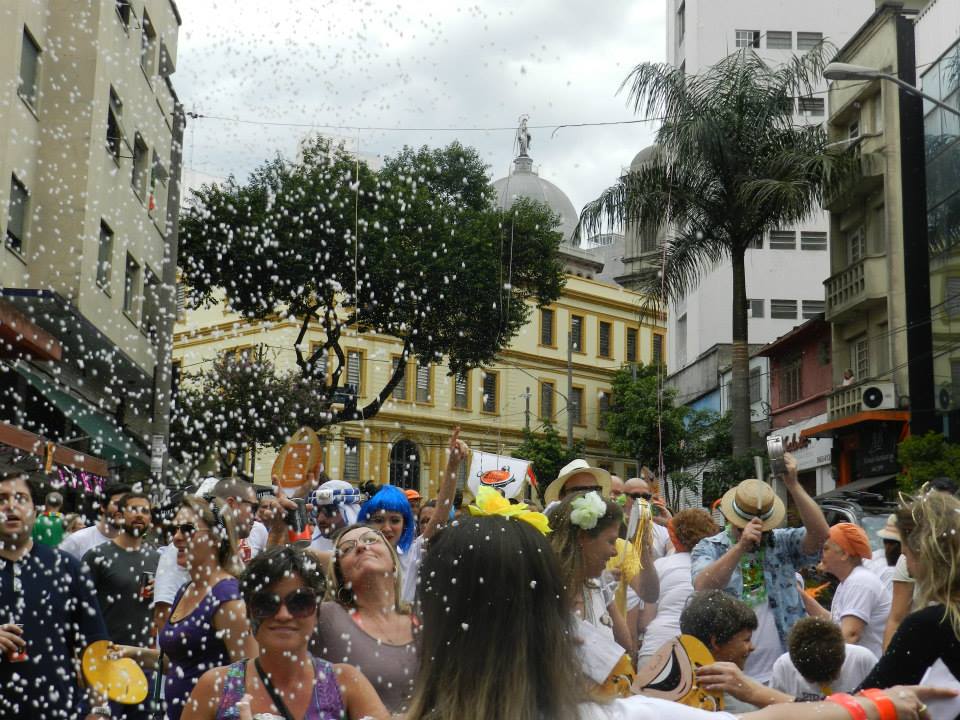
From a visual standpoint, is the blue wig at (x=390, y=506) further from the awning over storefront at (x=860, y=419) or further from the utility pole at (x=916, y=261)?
the awning over storefront at (x=860, y=419)

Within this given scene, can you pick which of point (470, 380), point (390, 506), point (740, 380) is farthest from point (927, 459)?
point (390, 506)

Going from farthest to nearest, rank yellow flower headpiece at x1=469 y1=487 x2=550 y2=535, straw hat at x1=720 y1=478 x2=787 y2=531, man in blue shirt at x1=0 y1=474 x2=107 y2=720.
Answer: straw hat at x1=720 y1=478 x2=787 y2=531, man in blue shirt at x1=0 y1=474 x2=107 y2=720, yellow flower headpiece at x1=469 y1=487 x2=550 y2=535

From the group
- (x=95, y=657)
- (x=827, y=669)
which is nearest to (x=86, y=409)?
(x=95, y=657)

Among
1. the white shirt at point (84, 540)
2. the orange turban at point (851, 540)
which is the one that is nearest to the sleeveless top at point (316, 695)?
the orange turban at point (851, 540)

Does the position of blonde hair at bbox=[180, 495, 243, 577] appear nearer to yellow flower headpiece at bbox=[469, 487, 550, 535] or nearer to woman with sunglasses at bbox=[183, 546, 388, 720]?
woman with sunglasses at bbox=[183, 546, 388, 720]

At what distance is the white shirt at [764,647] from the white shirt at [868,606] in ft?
0.96

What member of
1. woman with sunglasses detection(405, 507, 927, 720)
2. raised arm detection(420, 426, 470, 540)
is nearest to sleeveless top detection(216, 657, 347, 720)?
woman with sunglasses detection(405, 507, 927, 720)

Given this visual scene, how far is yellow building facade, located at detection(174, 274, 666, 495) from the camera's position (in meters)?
21.8

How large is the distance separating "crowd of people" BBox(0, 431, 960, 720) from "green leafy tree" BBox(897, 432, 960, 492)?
14337 mm

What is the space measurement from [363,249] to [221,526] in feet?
37.1

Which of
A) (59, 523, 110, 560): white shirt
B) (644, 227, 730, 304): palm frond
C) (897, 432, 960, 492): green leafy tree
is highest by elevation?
(644, 227, 730, 304): palm frond

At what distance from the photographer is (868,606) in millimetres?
5543

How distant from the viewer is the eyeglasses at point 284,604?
11.1ft

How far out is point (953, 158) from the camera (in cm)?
2378
